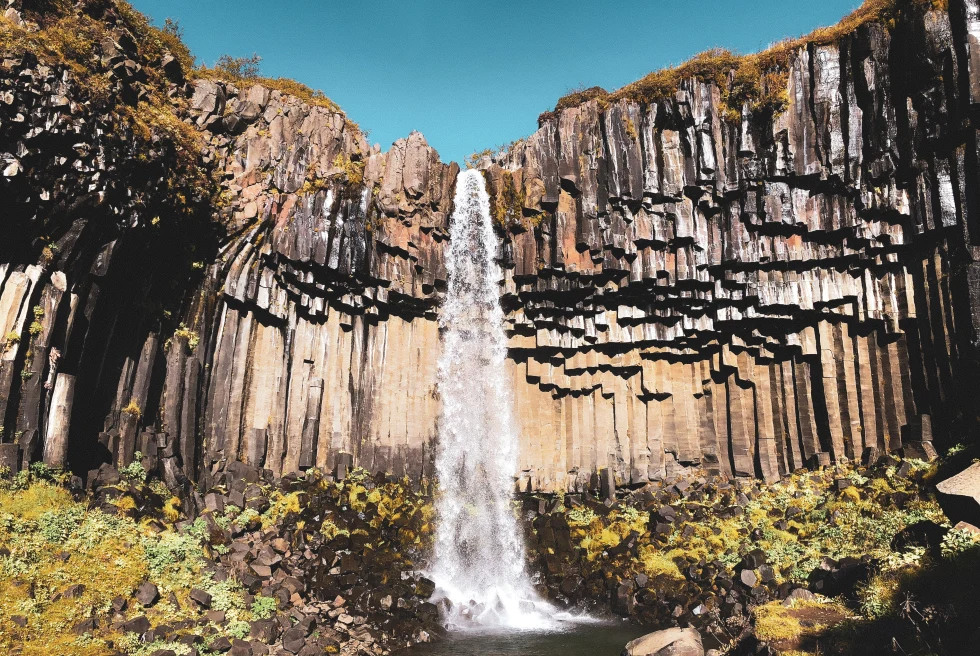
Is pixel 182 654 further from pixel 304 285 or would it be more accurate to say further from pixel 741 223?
pixel 741 223

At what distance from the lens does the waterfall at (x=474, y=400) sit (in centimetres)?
1898

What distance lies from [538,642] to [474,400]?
26.1ft

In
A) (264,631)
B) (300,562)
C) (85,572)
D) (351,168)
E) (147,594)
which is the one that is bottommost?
(264,631)

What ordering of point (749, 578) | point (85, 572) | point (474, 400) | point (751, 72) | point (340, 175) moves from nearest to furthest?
point (85, 572) < point (749, 578) < point (751, 72) < point (340, 175) < point (474, 400)

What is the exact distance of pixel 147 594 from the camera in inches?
469

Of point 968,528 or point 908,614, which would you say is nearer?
point 908,614

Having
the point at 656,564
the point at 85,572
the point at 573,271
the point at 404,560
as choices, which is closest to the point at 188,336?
the point at 85,572

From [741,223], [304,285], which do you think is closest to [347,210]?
[304,285]

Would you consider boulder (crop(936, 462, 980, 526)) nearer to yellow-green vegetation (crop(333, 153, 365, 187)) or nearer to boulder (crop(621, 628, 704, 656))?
boulder (crop(621, 628, 704, 656))

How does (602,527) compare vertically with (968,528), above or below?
below

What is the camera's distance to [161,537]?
13766 millimetres

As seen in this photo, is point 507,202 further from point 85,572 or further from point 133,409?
point 85,572

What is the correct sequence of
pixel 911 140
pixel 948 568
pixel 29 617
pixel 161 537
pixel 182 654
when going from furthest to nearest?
pixel 911 140 < pixel 161 537 < pixel 182 654 < pixel 29 617 < pixel 948 568

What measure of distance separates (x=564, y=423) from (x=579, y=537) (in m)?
3.69
